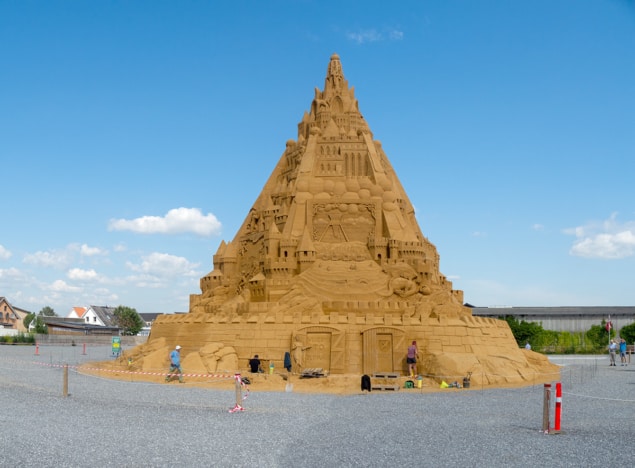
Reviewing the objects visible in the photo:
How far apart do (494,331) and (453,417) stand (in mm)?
A: 14820

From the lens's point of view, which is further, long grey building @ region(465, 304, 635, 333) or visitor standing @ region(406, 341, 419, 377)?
long grey building @ region(465, 304, 635, 333)

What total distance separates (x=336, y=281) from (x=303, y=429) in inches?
683

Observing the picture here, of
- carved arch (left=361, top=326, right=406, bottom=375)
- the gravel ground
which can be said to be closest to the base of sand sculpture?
carved arch (left=361, top=326, right=406, bottom=375)

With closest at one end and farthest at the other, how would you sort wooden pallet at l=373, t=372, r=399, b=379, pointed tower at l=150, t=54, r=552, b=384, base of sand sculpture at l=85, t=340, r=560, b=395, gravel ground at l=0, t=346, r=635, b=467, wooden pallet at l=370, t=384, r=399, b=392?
gravel ground at l=0, t=346, r=635, b=467 < wooden pallet at l=370, t=384, r=399, b=392 < base of sand sculpture at l=85, t=340, r=560, b=395 < wooden pallet at l=373, t=372, r=399, b=379 < pointed tower at l=150, t=54, r=552, b=384

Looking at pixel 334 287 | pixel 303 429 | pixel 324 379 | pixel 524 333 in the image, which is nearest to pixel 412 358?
pixel 324 379

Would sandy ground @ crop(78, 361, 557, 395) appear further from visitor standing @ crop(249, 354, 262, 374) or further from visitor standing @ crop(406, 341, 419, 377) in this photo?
visitor standing @ crop(249, 354, 262, 374)

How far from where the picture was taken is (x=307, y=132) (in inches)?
1537

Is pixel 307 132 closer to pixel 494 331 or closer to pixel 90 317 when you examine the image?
pixel 494 331

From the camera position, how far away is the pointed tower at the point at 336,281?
26422mm

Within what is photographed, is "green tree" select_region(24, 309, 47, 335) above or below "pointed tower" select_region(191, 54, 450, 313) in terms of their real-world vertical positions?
below

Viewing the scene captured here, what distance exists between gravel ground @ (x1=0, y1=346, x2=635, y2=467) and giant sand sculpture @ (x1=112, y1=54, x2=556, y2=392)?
570 centimetres

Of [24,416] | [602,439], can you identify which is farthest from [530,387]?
[24,416]

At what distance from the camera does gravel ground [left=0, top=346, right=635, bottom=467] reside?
10.5 m

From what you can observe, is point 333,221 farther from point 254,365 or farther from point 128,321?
point 128,321
